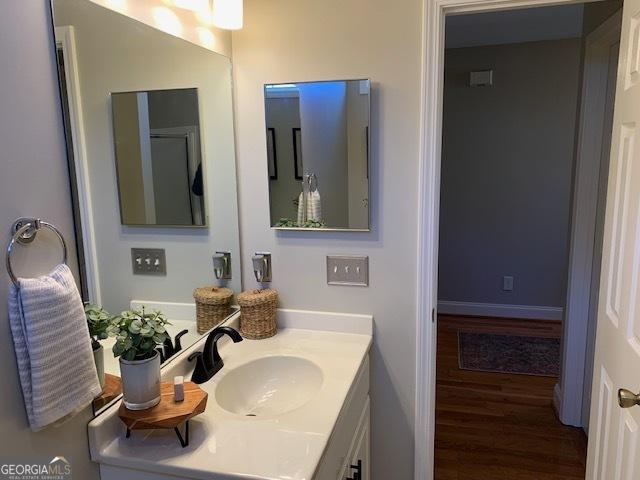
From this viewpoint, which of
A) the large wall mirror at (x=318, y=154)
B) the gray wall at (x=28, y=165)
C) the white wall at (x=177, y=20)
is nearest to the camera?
the gray wall at (x=28, y=165)

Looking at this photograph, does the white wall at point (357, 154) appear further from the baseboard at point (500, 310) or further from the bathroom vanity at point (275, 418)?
the baseboard at point (500, 310)

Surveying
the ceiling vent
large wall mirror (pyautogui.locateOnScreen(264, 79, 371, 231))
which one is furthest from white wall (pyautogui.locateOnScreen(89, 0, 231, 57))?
the ceiling vent

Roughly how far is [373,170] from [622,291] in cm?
85

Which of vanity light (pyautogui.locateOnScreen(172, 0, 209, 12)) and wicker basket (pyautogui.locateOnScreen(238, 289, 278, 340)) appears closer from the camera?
vanity light (pyautogui.locateOnScreen(172, 0, 209, 12))

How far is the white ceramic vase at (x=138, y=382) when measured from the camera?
112cm

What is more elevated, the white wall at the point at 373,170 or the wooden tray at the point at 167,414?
the white wall at the point at 373,170

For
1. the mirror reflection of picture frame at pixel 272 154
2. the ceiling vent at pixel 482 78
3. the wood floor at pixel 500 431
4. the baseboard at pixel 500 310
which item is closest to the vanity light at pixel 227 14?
the mirror reflection of picture frame at pixel 272 154

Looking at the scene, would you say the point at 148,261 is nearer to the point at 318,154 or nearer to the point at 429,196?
the point at 318,154

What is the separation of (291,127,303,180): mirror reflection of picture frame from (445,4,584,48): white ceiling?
1966 mm

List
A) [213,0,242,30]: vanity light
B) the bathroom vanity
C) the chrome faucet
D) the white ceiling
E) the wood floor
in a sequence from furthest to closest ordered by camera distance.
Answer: the white ceiling, the wood floor, [213,0,242,30]: vanity light, the chrome faucet, the bathroom vanity

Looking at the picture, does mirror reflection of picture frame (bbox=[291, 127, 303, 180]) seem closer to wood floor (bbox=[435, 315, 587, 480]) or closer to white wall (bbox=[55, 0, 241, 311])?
white wall (bbox=[55, 0, 241, 311])

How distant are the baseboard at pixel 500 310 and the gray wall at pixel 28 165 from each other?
3865 millimetres

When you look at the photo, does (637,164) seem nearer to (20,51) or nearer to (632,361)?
(632,361)

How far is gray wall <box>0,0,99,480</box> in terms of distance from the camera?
90 cm
